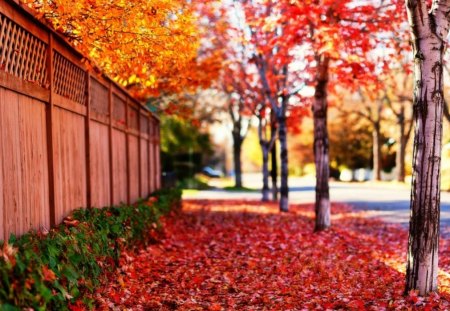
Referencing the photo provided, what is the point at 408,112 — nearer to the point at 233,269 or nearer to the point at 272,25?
the point at 272,25

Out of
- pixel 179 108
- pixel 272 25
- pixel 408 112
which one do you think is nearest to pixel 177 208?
pixel 179 108

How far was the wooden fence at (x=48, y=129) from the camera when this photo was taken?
16.6ft

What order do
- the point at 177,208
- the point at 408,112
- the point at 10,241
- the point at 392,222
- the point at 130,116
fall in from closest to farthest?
the point at 10,241
the point at 130,116
the point at 392,222
the point at 177,208
the point at 408,112

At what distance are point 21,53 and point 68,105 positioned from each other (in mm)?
1576

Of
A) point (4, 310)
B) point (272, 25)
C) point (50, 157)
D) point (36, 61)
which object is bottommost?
point (4, 310)

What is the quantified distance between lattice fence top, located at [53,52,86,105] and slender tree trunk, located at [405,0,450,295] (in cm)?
410

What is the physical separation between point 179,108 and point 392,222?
7.18m

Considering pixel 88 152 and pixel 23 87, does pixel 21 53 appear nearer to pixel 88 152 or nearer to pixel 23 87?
pixel 23 87

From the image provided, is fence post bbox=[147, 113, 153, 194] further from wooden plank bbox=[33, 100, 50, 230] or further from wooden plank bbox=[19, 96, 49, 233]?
wooden plank bbox=[19, 96, 49, 233]

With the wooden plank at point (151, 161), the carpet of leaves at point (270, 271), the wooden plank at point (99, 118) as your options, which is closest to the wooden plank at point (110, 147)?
the wooden plank at point (99, 118)

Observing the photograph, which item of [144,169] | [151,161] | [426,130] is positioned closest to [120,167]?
[144,169]

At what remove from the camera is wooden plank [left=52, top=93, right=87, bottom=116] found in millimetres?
6426

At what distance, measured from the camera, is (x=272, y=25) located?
1112 cm

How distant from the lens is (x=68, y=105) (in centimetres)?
696
